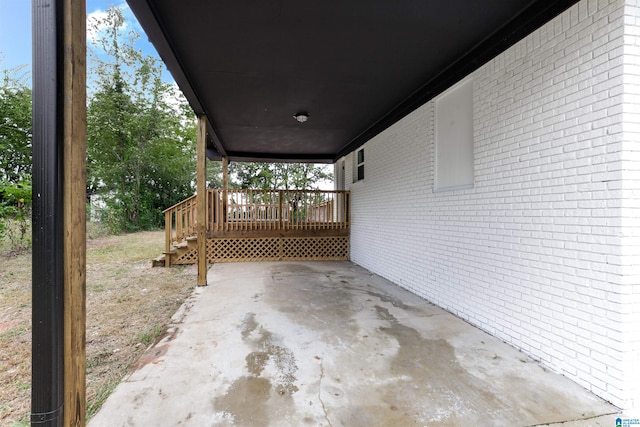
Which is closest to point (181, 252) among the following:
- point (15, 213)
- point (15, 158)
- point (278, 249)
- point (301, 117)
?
point (278, 249)

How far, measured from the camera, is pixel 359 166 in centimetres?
768

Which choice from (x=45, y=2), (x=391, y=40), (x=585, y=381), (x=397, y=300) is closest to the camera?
(x=45, y=2)

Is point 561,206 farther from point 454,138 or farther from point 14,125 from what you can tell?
point 14,125

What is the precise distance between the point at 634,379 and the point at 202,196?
5.37m

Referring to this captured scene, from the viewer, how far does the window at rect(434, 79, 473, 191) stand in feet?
11.9

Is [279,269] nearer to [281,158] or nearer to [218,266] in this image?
[218,266]

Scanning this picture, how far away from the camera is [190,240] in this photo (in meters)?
7.06

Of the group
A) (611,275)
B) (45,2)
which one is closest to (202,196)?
(45,2)

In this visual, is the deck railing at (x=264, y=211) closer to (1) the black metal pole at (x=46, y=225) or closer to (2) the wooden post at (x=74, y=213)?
(2) the wooden post at (x=74, y=213)

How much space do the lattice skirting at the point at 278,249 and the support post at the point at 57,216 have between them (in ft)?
20.7

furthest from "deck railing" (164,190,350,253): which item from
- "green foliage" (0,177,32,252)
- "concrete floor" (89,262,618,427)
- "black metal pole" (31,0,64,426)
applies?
"black metal pole" (31,0,64,426)

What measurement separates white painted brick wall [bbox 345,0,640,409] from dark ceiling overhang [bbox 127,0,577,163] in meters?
0.37

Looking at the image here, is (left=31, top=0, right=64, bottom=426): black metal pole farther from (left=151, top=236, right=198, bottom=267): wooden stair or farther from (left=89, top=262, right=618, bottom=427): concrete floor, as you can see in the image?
(left=151, top=236, right=198, bottom=267): wooden stair

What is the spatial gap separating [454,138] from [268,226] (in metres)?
Answer: 5.15
